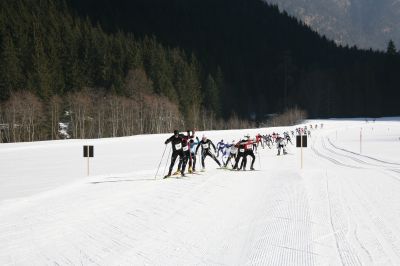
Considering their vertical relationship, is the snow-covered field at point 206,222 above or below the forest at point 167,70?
below

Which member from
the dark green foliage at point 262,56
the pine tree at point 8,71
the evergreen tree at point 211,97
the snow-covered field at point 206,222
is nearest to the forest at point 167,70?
the pine tree at point 8,71

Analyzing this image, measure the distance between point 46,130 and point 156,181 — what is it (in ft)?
158

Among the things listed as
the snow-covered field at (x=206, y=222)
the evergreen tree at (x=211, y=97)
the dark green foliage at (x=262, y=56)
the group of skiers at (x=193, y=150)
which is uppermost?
the dark green foliage at (x=262, y=56)

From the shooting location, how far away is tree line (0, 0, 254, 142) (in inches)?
2309

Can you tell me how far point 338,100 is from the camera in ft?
404

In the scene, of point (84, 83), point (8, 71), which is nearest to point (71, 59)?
point (84, 83)

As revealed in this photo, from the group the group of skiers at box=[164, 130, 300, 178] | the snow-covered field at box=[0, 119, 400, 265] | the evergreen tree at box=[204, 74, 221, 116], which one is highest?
the evergreen tree at box=[204, 74, 221, 116]

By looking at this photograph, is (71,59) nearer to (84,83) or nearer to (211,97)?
(84,83)

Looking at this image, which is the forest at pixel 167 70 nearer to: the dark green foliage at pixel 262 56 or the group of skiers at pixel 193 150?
the dark green foliage at pixel 262 56

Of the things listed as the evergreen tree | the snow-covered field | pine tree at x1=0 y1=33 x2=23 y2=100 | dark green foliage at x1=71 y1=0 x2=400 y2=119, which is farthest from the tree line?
the snow-covered field

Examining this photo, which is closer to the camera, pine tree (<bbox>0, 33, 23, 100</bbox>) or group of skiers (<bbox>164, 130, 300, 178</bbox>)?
group of skiers (<bbox>164, 130, 300, 178</bbox>)

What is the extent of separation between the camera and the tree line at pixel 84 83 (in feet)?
192

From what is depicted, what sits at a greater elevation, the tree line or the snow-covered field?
the tree line

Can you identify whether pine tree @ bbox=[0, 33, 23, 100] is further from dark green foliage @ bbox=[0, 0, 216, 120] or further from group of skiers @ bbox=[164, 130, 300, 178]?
group of skiers @ bbox=[164, 130, 300, 178]
